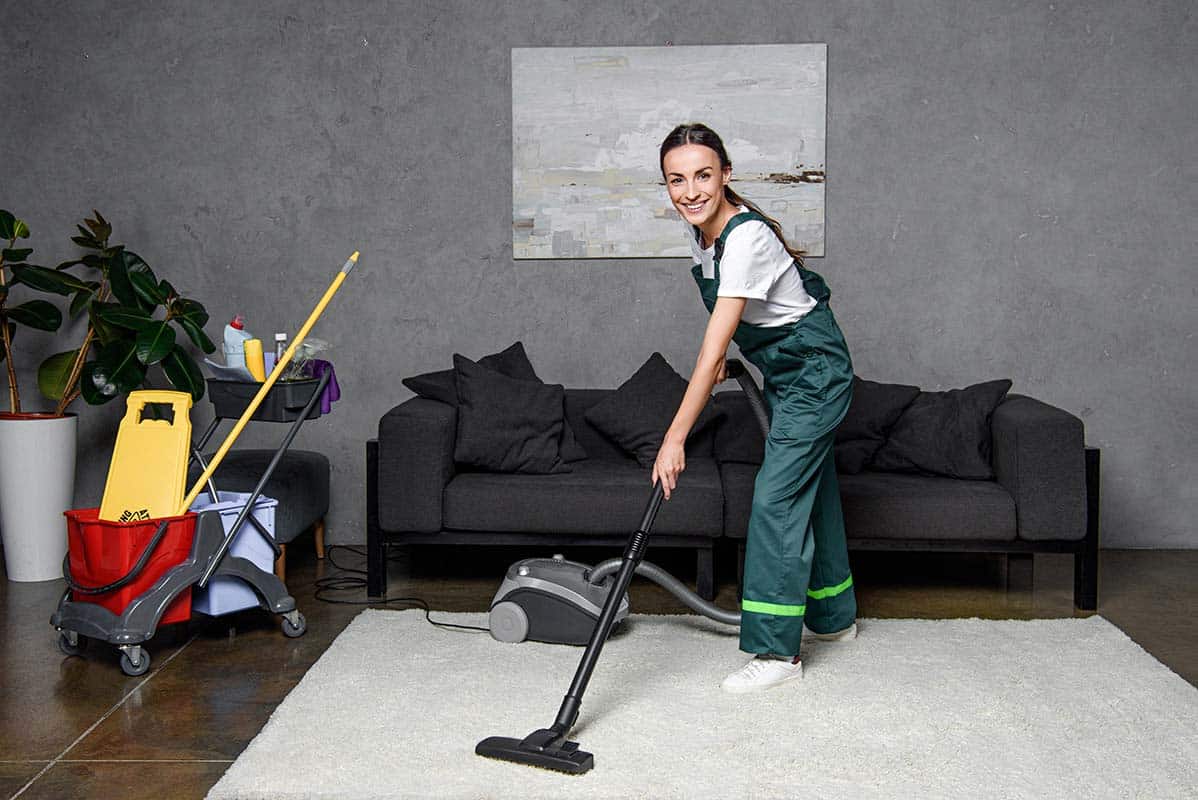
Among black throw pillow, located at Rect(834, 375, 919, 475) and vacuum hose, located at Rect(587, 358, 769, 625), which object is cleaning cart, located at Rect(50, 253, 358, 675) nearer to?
vacuum hose, located at Rect(587, 358, 769, 625)

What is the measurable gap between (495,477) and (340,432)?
113 centimetres

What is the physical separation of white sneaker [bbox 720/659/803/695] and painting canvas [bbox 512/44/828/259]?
2.09m

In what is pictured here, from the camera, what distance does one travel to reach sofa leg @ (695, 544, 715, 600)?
12.0ft

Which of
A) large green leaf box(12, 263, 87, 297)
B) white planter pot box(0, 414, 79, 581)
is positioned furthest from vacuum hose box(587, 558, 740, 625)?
large green leaf box(12, 263, 87, 297)

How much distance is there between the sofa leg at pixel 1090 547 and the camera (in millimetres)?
3576

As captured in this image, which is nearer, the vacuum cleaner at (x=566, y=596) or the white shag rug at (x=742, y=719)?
the white shag rug at (x=742, y=719)

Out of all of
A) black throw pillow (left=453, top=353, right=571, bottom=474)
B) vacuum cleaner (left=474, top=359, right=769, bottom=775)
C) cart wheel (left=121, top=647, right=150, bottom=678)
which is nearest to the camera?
cart wheel (left=121, top=647, right=150, bottom=678)

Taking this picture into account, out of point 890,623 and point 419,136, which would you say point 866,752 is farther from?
point 419,136

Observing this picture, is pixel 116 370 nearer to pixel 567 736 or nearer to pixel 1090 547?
pixel 567 736

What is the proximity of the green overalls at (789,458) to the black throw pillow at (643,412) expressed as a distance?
1.20m

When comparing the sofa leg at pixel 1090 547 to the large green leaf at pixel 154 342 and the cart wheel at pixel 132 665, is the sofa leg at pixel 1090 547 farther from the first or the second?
the large green leaf at pixel 154 342

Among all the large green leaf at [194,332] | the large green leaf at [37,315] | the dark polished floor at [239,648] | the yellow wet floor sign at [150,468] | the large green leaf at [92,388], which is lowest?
the dark polished floor at [239,648]

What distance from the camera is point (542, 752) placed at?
2.28 meters

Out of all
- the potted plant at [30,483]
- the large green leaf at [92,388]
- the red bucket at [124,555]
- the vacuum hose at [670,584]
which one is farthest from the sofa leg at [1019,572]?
the potted plant at [30,483]
